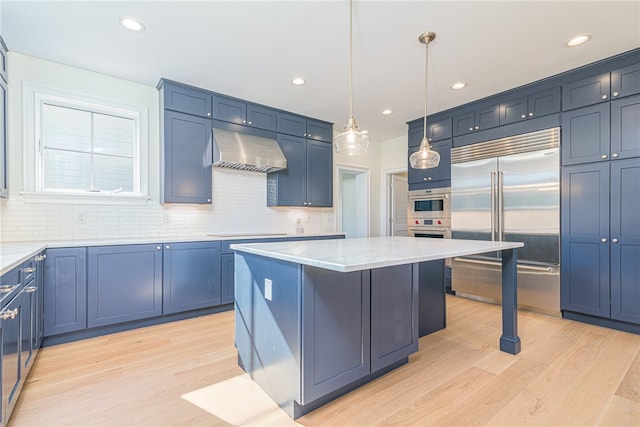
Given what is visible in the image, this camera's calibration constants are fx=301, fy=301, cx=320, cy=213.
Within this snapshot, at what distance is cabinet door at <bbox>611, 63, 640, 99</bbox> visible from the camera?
9.20ft

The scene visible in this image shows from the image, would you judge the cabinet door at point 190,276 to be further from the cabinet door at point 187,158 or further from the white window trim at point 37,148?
the white window trim at point 37,148

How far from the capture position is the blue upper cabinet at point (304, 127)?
4.39m

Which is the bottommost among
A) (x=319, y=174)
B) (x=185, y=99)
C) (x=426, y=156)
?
(x=426, y=156)

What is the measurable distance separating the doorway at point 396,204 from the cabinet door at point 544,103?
8.72 ft

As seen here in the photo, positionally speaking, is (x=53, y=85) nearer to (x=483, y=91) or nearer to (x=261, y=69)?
(x=261, y=69)

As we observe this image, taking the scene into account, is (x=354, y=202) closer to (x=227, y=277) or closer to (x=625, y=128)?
(x=227, y=277)

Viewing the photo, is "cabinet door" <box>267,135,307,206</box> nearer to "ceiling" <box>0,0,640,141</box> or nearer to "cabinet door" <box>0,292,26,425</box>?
"ceiling" <box>0,0,640,141</box>

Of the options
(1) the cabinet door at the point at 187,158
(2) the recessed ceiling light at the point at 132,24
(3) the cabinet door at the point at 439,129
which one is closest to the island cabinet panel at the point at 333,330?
(2) the recessed ceiling light at the point at 132,24

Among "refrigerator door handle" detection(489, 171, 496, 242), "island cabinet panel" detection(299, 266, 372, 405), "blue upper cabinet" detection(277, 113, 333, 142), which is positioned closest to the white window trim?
"blue upper cabinet" detection(277, 113, 333, 142)


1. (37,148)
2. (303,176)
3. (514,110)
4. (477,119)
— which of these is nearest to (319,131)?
(303,176)

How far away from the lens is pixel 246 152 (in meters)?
3.79

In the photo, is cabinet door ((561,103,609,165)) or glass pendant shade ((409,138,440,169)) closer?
glass pendant shade ((409,138,440,169))

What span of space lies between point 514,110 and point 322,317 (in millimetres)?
3558

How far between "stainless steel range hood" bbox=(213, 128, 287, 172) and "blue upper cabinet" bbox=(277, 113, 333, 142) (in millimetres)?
336
